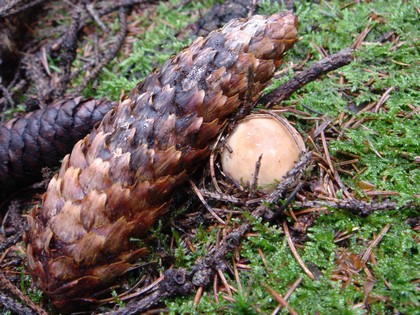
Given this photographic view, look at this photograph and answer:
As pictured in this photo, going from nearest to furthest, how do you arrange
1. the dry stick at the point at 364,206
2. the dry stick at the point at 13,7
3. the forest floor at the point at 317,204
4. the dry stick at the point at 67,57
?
the forest floor at the point at 317,204 → the dry stick at the point at 364,206 → the dry stick at the point at 67,57 → the dry stick at the point at 13,7

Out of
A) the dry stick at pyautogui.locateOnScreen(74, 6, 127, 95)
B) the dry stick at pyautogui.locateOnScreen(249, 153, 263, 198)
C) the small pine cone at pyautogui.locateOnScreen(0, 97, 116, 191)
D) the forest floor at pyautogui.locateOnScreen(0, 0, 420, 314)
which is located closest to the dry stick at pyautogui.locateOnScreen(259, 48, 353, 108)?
the forest floor at pyautogui.locateOnScreen(0, 0, 420, 314)

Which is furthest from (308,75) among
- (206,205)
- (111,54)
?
(111,54)

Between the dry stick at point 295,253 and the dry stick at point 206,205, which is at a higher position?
the dry stick at point 206,205

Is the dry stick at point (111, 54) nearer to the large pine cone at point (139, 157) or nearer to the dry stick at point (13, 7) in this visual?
the dry stick at point (13, 7)

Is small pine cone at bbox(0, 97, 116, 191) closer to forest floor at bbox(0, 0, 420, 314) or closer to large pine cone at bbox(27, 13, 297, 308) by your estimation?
forest floor at bbox(0, 0, 420, 314)

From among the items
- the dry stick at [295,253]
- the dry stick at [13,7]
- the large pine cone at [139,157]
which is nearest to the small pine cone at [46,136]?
the large pine cone at [139,157]

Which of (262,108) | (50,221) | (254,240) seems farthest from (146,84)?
(254,240)
